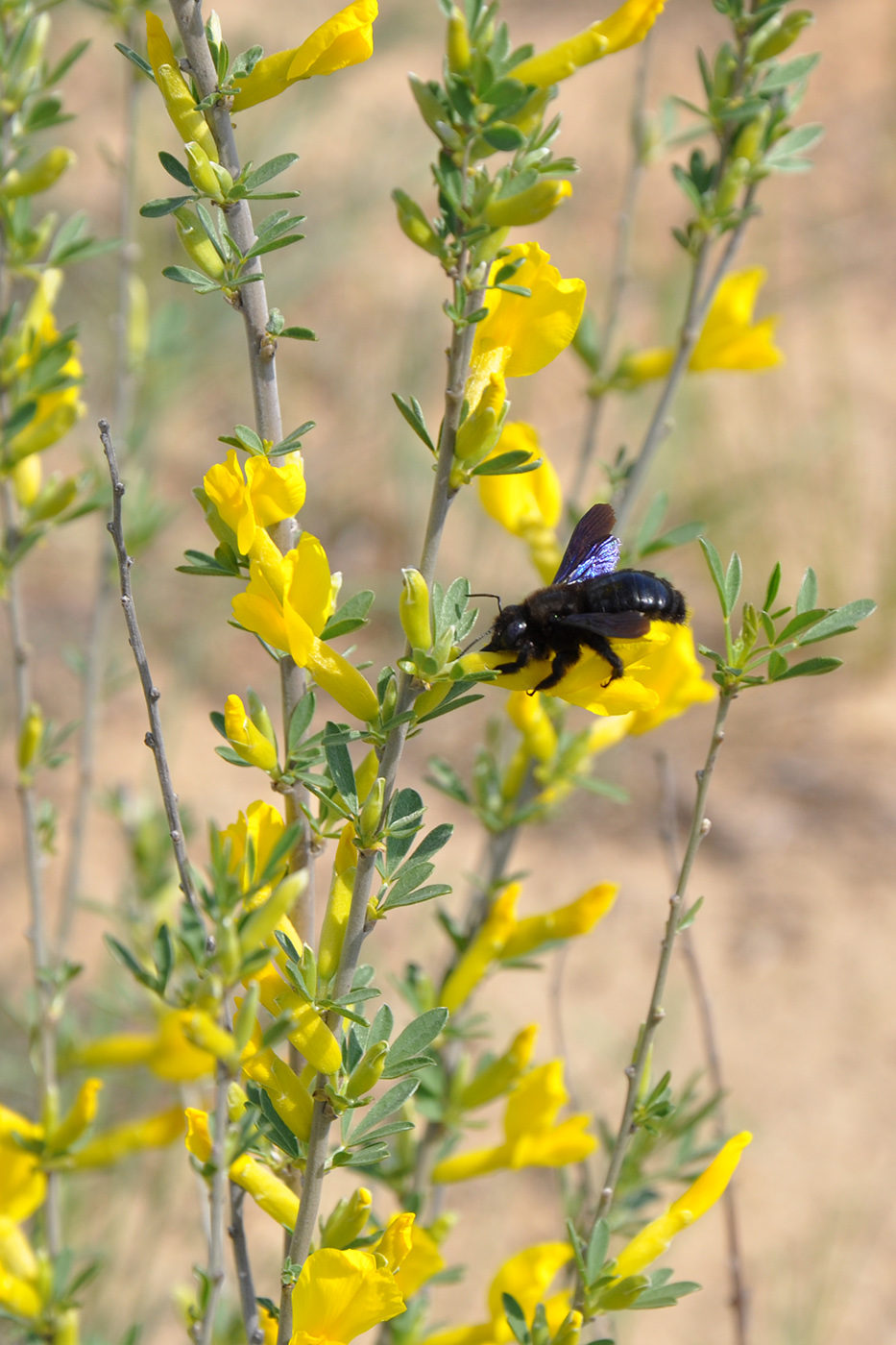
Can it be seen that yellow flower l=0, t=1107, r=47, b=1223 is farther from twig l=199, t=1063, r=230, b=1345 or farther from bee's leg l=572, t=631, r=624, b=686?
bee's leg l=572, t=631, r=624, b=686

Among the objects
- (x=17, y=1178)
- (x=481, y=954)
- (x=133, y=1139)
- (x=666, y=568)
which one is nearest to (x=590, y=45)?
(x=481, y=954)

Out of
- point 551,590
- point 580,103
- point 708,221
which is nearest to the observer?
point 551,590

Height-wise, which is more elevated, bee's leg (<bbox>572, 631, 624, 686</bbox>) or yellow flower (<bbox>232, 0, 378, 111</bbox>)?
yellow flower (<bbox>232, 0, 378, 111</bbox>)

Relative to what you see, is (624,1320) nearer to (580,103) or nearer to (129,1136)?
(129,1136)

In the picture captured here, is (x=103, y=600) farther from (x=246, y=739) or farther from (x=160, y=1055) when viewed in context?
(x=246, y=739)

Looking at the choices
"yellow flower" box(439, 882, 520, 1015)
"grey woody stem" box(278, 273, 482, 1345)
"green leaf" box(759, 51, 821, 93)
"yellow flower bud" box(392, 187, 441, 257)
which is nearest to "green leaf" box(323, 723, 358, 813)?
"grey woody stem" box(278, 273, 482, 1345)

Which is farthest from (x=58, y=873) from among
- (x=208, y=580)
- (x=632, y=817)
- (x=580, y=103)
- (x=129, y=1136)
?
(x=580, y=103)

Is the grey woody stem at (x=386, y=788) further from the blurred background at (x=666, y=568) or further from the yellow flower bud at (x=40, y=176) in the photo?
the blurred background at (x=666, y=568)
